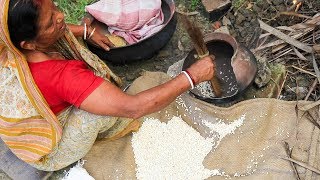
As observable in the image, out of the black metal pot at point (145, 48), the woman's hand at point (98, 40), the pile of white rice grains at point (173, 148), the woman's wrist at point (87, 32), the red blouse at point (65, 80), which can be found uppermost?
the red blouse at point (65, 80)

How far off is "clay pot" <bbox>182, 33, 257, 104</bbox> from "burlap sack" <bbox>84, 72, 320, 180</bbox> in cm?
11

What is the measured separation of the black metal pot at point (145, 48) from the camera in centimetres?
318

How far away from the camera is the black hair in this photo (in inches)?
76.8

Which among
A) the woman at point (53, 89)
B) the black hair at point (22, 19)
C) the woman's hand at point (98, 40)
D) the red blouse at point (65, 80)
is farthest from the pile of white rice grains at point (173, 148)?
the black hair at point (22, 19)

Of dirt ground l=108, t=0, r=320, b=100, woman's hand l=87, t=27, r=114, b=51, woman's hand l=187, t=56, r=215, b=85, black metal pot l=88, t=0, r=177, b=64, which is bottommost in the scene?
dirt ground l=108, t=0, r=320, b=100

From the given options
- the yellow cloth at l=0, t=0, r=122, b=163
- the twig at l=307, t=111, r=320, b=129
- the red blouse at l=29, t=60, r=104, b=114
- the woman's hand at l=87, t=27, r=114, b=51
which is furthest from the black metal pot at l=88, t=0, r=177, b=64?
the twig at l=307, t=111, r=320, b=129

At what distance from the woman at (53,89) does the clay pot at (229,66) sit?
1.78ft

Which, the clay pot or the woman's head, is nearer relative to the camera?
the woman's head

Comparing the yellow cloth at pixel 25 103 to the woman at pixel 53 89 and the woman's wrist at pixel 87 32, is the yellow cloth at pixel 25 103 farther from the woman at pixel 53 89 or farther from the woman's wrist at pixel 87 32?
the woman's wrist at pixel 87 32

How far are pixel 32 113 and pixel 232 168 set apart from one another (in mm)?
1290

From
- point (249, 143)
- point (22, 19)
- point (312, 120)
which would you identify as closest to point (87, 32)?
point (22, 19)

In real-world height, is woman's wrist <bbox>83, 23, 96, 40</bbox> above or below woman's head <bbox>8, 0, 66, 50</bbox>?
below

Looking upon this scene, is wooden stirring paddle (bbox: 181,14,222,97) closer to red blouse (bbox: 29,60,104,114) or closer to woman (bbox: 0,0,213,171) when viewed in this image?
woman (bbox: 0,0,213,171)

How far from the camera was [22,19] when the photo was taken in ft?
6.50
